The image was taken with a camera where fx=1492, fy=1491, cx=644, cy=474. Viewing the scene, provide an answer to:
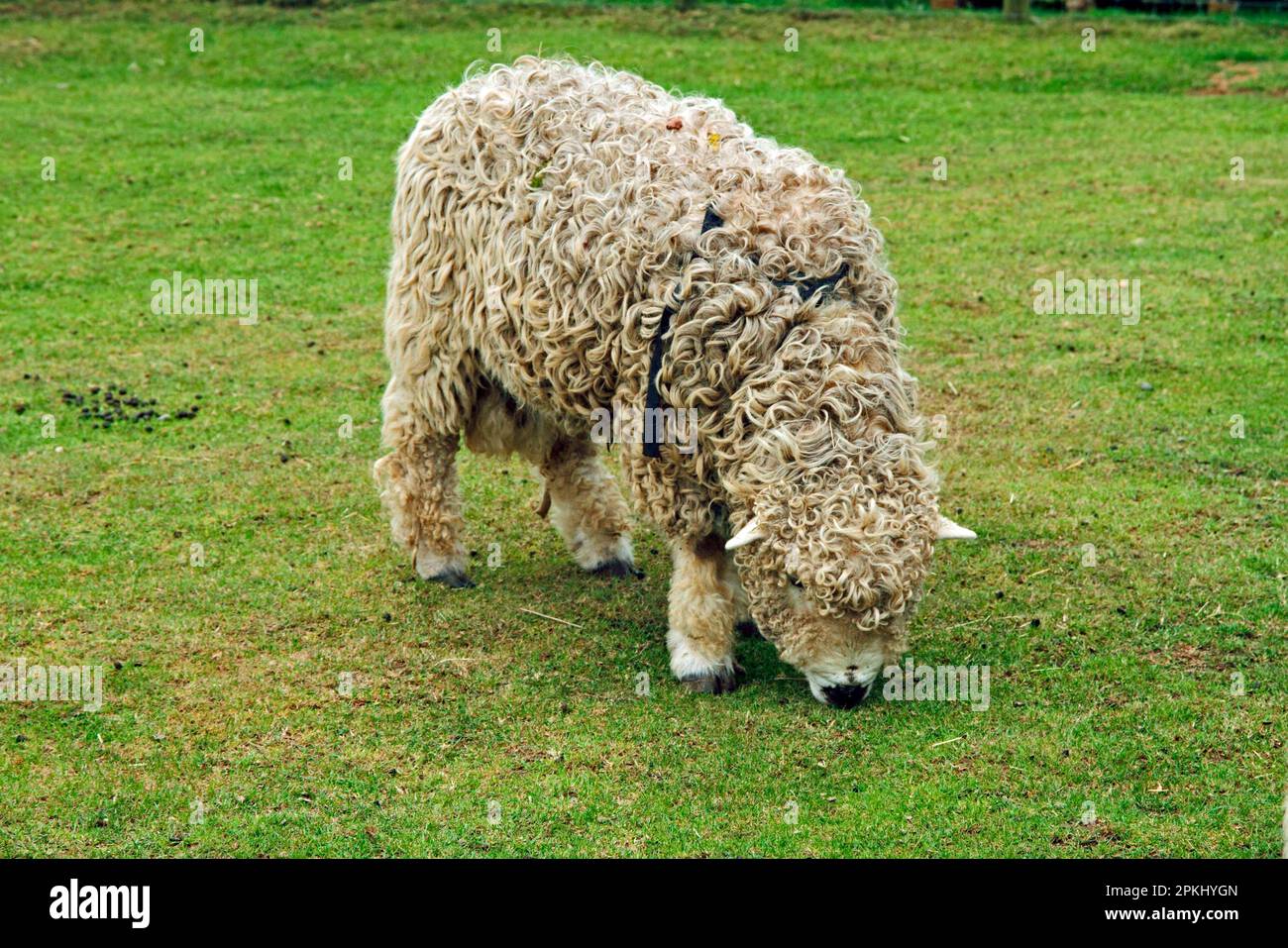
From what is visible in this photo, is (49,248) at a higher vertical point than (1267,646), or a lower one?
higher

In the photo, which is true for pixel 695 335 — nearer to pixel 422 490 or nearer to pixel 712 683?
pixel 712 683

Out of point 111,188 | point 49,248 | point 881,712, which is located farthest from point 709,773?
point 111,188

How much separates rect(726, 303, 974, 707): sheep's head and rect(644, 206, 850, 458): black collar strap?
19cm

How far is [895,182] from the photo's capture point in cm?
1587

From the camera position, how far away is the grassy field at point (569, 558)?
616 centimetres

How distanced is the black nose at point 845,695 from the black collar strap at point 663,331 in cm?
132

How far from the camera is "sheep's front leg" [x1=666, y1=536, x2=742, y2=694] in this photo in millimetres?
7098

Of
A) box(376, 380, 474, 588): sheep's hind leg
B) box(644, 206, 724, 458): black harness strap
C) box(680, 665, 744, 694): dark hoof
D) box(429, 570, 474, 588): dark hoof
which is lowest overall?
box(680, 665, 744, 694): dark hoof

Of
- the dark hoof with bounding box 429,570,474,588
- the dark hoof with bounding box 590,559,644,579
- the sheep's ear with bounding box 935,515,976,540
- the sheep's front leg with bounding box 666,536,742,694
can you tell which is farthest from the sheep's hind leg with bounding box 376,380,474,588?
the sheep's ear with bounding box 935,515,976,540

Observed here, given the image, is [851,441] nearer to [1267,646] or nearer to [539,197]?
[539,197]

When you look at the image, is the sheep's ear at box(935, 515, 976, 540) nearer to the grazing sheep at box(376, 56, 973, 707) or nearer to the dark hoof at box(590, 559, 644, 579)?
the grazing sheep at box(376, 56, 973, 707)

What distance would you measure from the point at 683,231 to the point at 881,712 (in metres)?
2.35

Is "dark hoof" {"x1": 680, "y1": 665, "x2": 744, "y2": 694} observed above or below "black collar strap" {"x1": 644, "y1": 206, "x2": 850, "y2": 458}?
below

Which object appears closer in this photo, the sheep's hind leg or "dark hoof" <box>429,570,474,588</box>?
the sheep's hind leg
